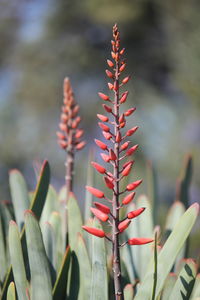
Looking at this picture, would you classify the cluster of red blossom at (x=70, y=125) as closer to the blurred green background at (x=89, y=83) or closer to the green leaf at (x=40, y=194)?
the green leaf at (x=40, y=194)

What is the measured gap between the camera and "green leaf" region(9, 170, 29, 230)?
0.92m

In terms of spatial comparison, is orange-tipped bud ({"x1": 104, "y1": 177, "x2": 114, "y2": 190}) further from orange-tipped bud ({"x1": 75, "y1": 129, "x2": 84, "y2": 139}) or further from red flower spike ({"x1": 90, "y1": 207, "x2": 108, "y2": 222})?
orange-tipped bud ({"x1": 75, "y1": 129, "x2": 84, "y2": 139})

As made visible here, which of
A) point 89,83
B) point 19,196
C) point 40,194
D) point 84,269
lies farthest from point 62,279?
point 89,83

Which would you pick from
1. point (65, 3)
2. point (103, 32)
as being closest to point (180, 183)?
point (103, 32)

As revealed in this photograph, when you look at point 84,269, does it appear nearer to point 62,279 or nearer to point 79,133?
point 62,279

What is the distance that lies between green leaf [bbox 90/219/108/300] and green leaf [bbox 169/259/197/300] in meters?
0.08

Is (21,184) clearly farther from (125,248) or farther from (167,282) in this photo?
(167,282)

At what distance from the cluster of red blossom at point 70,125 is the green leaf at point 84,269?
271 millimetres

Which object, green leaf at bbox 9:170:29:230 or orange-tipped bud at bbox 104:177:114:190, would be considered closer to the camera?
orange-tipped bud at bbox 104:177:114:190

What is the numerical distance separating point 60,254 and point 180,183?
0.34 meters

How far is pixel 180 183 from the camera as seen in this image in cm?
108

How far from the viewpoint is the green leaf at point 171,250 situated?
65 cm

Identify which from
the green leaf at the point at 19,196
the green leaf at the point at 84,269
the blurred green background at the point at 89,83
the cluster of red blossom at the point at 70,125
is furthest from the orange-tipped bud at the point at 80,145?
the blurred green background at the point at 89,83

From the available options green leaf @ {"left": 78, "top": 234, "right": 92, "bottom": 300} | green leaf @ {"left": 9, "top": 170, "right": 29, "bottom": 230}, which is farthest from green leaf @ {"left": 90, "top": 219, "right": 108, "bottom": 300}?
green leaf @ {"left": 9, "top": 170, "right": 29, "bottom": 230}
